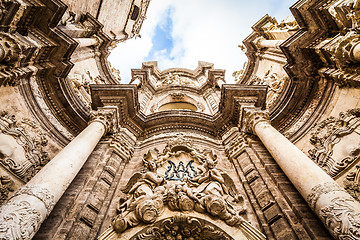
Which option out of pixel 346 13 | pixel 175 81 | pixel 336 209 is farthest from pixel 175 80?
pixel 336 209

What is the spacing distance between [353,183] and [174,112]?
7095 mm

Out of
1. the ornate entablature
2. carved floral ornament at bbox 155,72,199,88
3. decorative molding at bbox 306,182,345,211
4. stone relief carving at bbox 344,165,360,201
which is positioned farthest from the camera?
carved floral ornament at bbox 155,72,199,88

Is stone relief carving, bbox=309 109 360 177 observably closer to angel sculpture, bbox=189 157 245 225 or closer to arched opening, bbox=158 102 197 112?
angel sculpture, bbox=189 157 245 225

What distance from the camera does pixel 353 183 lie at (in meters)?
5.50

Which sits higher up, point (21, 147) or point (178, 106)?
point (178, 106)

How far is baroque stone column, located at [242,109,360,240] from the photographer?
3.80 meters

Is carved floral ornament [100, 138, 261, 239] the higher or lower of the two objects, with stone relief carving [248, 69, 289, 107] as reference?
lower

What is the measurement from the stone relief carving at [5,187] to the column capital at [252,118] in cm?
688

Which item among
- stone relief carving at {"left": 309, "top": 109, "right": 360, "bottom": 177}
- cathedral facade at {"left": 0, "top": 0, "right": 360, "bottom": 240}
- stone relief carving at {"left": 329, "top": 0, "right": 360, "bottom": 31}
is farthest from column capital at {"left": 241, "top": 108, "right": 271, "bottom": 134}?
stone relief carving at {"left": 329, "top": 0, "right": 360, "bottom": 31}

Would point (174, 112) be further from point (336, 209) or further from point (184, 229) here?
point (336, 209)

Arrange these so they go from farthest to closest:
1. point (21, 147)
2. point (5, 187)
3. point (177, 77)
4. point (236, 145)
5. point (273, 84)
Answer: point (177, 77), point (273, 84), point (236, 145), point (21, 147), point (5, 187)

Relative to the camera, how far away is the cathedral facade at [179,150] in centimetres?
478

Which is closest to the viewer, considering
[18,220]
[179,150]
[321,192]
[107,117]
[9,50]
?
[18,220]

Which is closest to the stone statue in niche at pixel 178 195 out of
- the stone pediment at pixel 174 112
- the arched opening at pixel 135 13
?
the stone pediment at pixel 174 112
